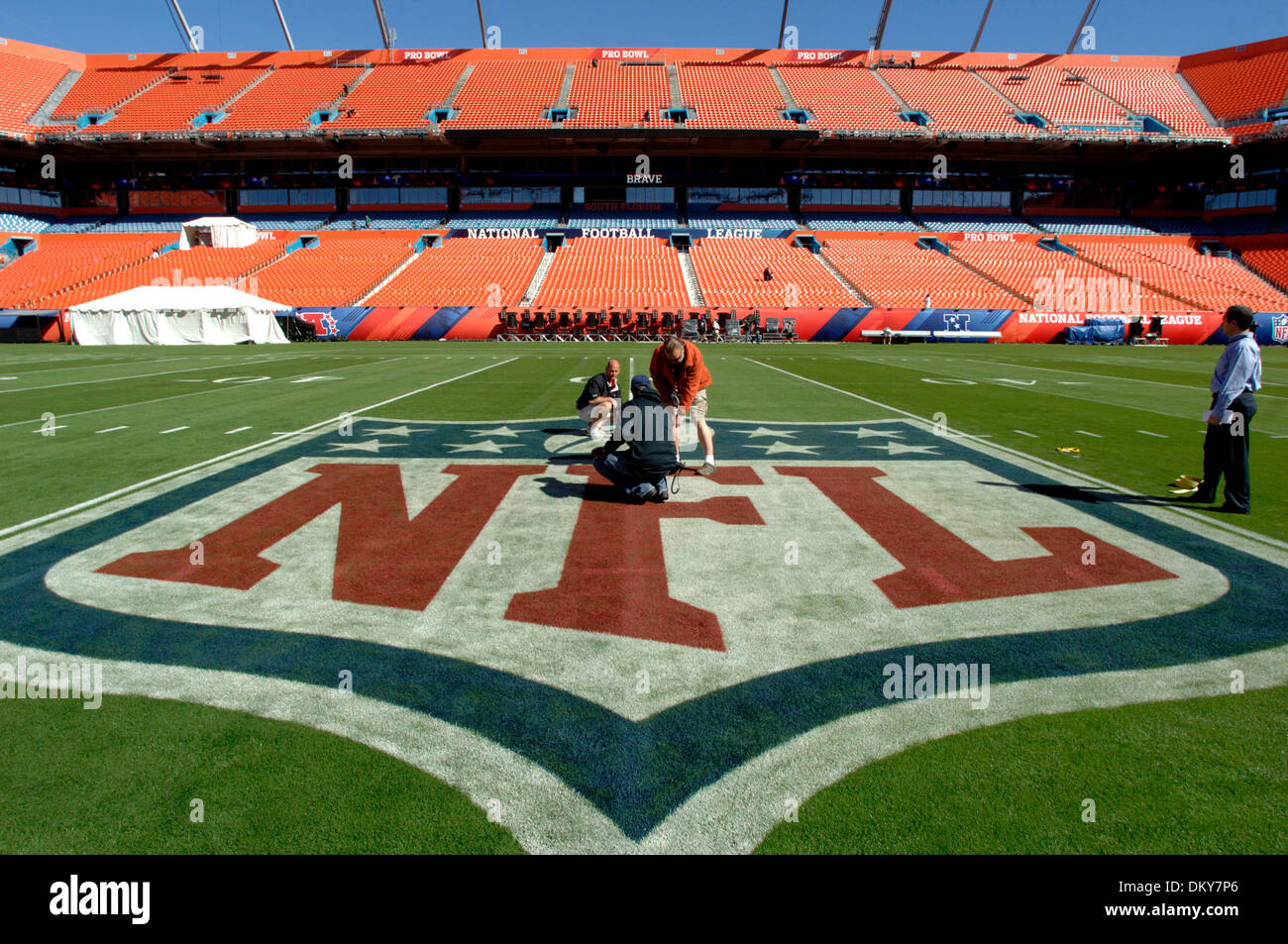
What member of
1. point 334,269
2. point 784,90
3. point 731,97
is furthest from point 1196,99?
point 334,269

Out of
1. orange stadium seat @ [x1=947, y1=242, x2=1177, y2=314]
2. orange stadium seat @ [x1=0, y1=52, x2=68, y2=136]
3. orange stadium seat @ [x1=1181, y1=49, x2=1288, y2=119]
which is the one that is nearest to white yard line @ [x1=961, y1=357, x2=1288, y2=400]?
orange stadium seat @ [x1=947, y1=242, x2=1177, y2=314]

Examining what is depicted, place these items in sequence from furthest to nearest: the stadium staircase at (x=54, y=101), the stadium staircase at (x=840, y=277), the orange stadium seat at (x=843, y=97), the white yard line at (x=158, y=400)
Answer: the stadium staircase at (x=54, y=101) → the orange stadium seat at (x=843, y=97) → the stadium staircase at (x=840, y=277) → the white yard line at (x=158, y=400)

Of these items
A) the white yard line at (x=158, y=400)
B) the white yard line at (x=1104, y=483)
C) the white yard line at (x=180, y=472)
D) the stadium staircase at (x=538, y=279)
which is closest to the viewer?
the white yard line at (x=1104, y=483)

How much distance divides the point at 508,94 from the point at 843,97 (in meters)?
26.1

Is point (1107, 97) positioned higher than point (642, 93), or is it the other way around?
point (642, 93)

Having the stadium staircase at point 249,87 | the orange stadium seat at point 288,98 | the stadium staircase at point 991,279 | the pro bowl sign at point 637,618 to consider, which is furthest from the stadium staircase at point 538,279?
the pro bowl sign at point 637,618

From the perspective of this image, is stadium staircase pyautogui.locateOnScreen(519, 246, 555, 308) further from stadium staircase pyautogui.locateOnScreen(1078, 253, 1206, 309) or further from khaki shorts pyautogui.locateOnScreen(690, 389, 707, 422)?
khaki shorts pyautogui.locateOnScreen(690, 389, 707, 422)

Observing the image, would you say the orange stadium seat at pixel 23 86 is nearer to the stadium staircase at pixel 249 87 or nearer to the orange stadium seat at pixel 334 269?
the stadium staircase at pixel 249 87

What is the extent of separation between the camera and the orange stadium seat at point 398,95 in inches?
2165

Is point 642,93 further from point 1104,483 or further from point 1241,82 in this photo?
point 1104,483

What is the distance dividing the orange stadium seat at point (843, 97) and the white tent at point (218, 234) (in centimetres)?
4105

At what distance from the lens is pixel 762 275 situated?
156 feet

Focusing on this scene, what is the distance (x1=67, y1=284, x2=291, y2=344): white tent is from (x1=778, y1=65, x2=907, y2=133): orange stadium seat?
40636 millimetres
